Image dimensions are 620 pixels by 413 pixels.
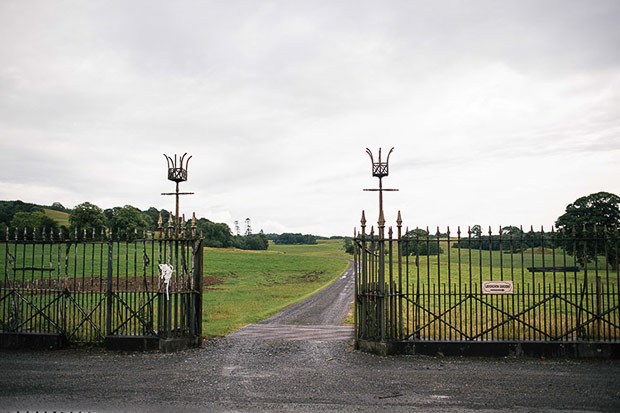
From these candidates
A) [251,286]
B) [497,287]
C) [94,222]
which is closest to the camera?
[497,287]

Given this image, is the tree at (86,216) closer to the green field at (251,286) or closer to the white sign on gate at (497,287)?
the green field at (251,286)

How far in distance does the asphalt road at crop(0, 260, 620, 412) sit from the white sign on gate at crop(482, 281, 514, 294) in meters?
1.63

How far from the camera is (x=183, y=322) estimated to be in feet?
38.7

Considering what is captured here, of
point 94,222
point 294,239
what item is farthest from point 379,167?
point 294,239

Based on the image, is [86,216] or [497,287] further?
[86,216]

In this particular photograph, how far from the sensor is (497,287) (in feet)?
36.1

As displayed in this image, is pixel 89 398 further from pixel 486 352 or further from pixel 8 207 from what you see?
pixel 8 207

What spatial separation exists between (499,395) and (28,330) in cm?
1255

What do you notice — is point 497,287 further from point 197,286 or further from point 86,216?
point 86,216

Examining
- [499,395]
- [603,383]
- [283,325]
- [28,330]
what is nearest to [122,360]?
[28,330]

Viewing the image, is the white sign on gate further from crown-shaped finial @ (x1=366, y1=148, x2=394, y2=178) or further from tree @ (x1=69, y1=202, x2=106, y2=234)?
tree @ (x1=69, y1=202, x2=106, y2=234)

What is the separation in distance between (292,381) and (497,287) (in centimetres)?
576

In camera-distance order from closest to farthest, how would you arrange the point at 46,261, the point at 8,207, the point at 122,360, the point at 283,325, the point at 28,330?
the point at 122,360 < the point at 28,330 < the point at 283,325 < the point at 46,261 < the point at 8,207

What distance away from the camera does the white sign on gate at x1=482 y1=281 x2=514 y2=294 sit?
1091 centimetres
